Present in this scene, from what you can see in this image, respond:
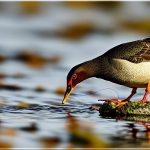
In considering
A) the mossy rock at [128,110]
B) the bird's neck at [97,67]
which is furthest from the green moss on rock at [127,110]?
the bird's neck at [97,67]

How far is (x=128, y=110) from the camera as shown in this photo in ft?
38.6

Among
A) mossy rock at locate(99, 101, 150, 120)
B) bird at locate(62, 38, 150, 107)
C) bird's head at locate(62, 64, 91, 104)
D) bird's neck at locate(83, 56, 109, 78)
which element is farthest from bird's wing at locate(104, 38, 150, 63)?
mossy rock at locate(99, 101, 150, 120)

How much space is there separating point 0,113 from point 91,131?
174cm

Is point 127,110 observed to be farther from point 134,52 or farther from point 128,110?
point 134,52

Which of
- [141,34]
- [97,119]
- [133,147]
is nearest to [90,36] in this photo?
[141,34]

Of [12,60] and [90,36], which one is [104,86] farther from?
[90,36]

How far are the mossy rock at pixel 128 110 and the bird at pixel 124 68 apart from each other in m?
0.11

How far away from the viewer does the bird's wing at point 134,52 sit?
1223cm

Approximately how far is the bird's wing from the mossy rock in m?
0.69

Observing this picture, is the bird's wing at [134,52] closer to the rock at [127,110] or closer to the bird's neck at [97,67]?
the bird's neck at [97,67]

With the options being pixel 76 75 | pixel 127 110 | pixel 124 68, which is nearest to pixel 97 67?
pixel 76 75

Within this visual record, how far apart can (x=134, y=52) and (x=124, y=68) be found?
33 cm

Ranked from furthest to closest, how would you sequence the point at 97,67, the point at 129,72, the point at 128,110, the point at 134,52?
the point at 97,67 < the point at 134,52 < the point at 129,72 < the point at 128,110

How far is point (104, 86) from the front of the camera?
580 inches
